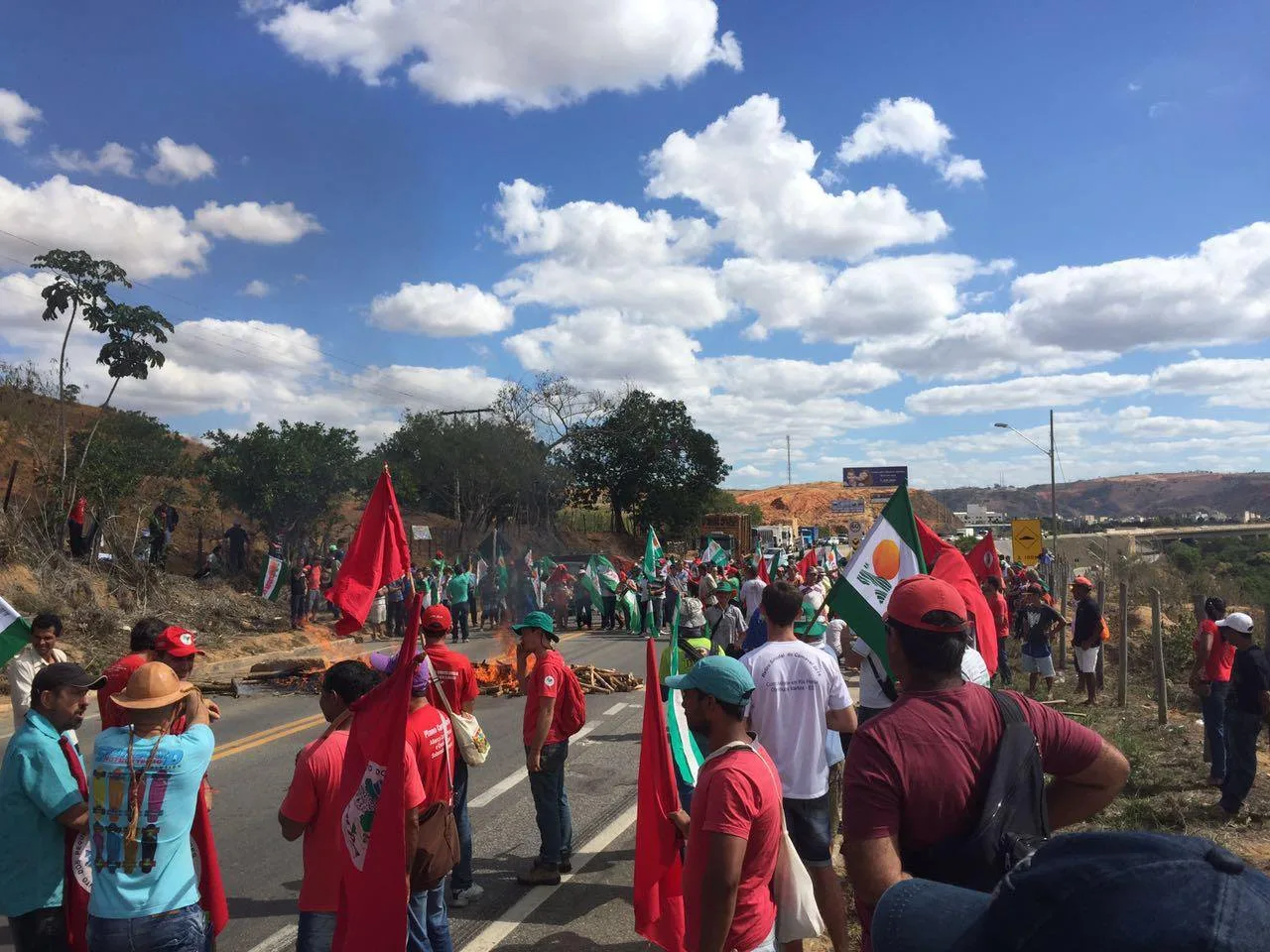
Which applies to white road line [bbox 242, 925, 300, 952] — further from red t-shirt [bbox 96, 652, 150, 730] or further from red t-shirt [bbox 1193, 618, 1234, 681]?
red t-shirt [bbox 1193, 618, 1234, 681]

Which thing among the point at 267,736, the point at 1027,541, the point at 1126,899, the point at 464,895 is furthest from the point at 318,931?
the point at 1027,541

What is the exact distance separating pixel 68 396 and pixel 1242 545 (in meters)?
71.3

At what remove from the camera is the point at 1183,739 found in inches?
382

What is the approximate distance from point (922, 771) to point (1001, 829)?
0.72 ft

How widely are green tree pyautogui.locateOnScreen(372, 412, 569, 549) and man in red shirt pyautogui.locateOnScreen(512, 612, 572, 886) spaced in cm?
3642

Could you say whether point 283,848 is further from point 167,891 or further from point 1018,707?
point 1018,707

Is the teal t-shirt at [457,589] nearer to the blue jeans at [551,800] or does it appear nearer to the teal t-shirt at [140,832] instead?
the blue jeans at [551,800]

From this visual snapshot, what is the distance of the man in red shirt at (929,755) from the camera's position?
6.80 ft

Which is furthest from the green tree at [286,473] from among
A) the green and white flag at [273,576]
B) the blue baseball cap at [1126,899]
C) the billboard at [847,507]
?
the billboard at [847,507]

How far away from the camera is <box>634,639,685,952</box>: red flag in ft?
12.4

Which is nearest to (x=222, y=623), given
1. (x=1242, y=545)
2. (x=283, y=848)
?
(x=283, y=848)

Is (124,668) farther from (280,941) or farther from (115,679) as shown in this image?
(280,941)

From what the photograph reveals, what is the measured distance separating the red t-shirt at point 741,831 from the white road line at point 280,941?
2.90 m

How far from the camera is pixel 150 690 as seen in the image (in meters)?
3.17
